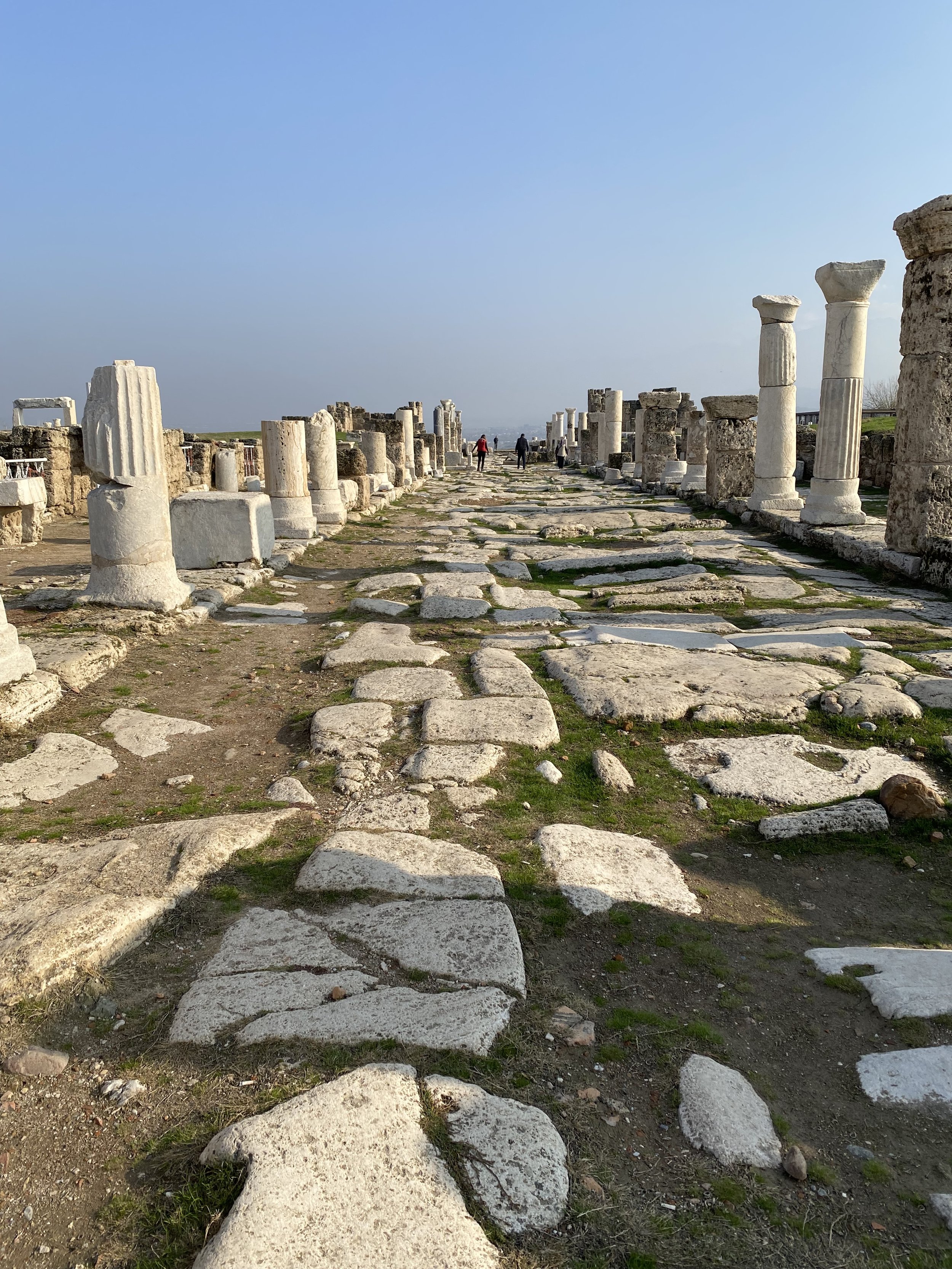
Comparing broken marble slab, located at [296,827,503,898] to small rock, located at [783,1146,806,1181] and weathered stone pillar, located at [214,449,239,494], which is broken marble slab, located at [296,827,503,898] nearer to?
small rock, located at [783,1146,806,1181]

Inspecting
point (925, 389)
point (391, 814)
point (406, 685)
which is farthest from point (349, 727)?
point (925, 389)

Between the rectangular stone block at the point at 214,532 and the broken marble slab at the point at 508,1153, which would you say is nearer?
the broken marble slab at the point at 508,1153

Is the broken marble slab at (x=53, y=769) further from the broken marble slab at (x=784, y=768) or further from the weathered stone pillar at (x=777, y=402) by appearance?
the weathered stone pillar at (x=777, y=402)

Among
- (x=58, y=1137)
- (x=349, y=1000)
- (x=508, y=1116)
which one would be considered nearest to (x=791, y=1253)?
(x=508, y=1116)

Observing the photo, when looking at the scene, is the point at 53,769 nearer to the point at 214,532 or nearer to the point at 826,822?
the point at 826,822

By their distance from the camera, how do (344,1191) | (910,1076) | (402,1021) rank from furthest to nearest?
1. (402,1021)
2. (910,1076)
3. (344,1191)

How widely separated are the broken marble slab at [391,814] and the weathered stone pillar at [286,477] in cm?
923

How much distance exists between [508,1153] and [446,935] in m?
0.93

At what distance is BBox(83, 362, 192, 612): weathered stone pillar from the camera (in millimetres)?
7379

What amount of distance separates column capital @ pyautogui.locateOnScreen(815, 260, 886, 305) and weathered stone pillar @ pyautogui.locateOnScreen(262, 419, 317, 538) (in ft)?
25.7

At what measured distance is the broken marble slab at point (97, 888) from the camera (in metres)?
2.69

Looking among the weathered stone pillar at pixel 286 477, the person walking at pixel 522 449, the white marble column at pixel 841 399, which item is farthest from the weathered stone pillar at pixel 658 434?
the person walking at pixel 522 449

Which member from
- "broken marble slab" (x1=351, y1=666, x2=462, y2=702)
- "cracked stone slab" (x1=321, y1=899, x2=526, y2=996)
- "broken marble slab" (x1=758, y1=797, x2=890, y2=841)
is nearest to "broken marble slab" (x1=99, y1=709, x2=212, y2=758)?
"broken marble slab" (x1=351, y1=666, x2=462, y2=702)

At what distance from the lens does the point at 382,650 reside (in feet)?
21.7
